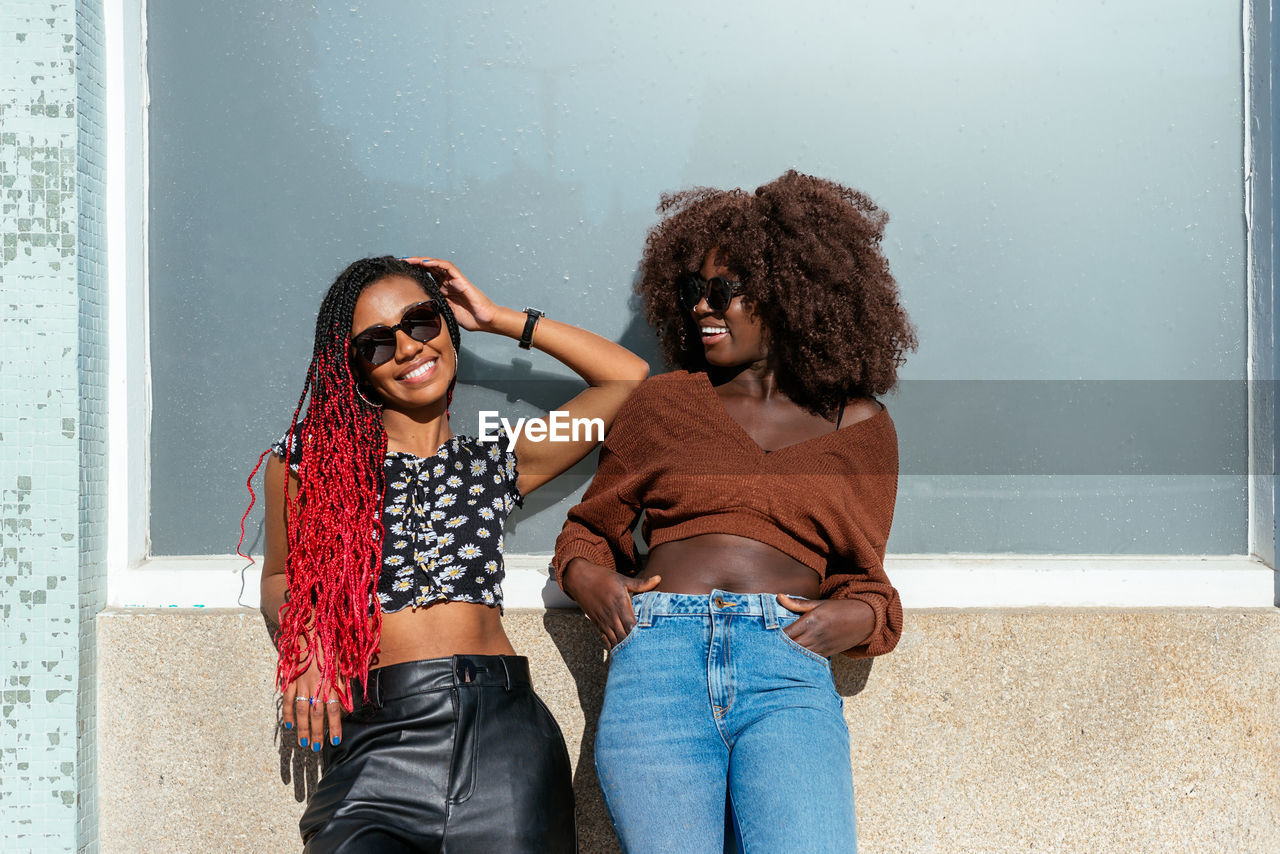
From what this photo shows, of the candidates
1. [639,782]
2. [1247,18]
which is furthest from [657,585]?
[1247,18]

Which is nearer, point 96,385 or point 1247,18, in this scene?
point 96,385

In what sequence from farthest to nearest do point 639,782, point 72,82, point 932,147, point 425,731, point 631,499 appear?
point 932,147 → point 72,82 → point 631,499 → point 425,731 → point 639,782

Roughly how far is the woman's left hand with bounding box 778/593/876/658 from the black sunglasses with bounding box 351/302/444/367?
1.25 m

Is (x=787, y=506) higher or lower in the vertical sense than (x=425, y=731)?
higher

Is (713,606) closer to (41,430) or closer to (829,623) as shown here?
(829,623)

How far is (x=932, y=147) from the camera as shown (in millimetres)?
3424

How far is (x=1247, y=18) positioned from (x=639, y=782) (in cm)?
338

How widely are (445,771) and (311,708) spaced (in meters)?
0.44

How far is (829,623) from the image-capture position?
2508mm

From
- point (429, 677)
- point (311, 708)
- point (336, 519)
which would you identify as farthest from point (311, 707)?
point (336, 519)

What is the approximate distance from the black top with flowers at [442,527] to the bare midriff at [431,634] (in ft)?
0.09

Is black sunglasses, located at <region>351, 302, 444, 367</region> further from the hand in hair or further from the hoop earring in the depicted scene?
the hand in hair

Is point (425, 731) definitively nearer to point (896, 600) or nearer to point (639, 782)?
point (639, 782)
